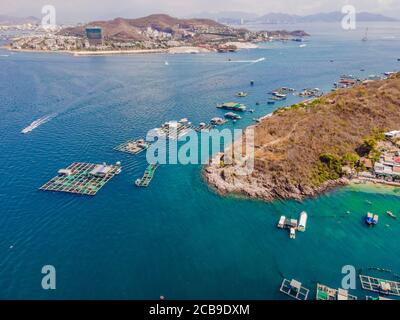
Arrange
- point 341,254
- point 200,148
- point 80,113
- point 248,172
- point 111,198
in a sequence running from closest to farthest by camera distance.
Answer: point 341,254 < point 111,198 < point 248,172 < point 200,148 < point 80,113

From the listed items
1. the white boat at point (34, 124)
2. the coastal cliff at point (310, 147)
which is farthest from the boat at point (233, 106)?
the white boat at point (34, 124)

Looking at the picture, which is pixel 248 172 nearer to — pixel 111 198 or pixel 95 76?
pixel 111 198

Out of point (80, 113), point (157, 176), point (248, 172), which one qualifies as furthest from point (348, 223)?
point (80, 113)

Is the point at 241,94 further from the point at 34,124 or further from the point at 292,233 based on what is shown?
the point at 292,233

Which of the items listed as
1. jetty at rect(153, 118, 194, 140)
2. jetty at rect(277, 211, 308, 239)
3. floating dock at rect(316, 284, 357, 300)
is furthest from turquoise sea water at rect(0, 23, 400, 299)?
jetty at rect(153, 118, 194, 140)

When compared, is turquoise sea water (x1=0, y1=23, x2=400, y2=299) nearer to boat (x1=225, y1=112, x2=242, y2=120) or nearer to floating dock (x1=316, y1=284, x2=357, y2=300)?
floating dock (x1=316, y1=284, x2=357, y2=300)

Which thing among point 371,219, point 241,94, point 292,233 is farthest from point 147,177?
point 241,94
